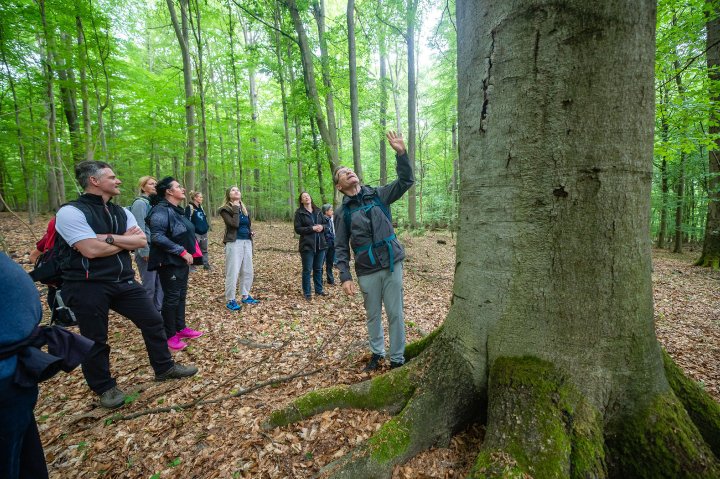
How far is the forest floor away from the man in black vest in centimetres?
48

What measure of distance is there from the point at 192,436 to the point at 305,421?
3.34ft

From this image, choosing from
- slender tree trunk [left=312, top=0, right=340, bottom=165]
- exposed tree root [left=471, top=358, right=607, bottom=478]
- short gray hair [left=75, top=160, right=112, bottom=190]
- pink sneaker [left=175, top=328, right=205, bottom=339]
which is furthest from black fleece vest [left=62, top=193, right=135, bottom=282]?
slender tree trunk [left=312, top=0, right=340, bottom=165]

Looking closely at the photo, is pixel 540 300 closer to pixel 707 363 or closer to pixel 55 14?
pixel 707 363

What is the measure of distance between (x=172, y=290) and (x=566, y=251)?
434cm

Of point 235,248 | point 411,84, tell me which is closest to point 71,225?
point 235,248

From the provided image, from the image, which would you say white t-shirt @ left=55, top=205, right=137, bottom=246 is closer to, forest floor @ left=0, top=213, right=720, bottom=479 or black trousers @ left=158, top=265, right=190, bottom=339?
black trousers @ left=158, top=265, right=190, bottom=339

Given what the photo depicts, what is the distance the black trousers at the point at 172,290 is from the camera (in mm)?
3881

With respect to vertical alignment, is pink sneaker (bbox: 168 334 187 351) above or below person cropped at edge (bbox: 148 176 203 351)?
below

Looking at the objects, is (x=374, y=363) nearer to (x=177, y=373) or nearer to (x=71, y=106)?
(x=177, y=373)

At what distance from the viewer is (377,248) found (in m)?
2.91

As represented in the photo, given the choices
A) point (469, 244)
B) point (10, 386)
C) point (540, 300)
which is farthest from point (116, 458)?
point (540, 300)

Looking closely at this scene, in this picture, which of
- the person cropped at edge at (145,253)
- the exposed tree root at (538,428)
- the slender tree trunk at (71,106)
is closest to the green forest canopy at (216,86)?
the slender tree trunk at (71,106)

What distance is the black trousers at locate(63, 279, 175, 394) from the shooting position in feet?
8.96

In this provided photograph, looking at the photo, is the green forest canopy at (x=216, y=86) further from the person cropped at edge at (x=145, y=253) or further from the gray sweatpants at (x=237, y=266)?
the gray sweatpants at (x=237, y=266)
